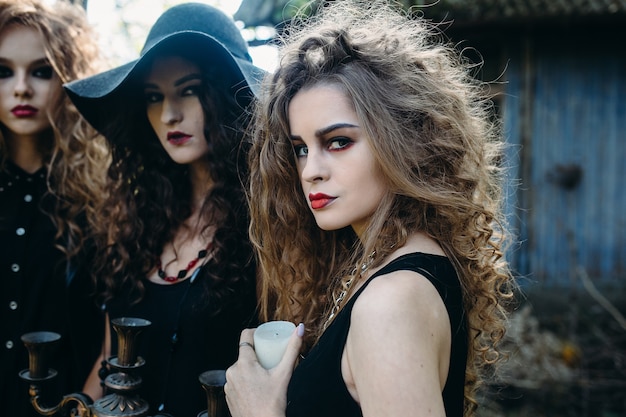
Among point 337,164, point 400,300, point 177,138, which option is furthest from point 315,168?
point 177,138

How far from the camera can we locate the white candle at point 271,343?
6.18ft

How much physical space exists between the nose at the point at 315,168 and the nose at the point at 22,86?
1.74 metres

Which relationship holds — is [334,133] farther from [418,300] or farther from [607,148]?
[607,148]

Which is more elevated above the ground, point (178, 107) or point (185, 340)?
point (178, 107)

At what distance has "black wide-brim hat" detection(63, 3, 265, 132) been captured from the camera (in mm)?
2434

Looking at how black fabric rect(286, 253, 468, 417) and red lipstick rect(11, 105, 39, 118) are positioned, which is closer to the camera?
black fabric rect(286, 253, 468, 417)

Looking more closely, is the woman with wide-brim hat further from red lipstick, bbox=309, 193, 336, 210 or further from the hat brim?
red lipstick, bbox=309, 193, 336, 210

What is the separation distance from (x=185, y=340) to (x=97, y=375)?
0.71 meters

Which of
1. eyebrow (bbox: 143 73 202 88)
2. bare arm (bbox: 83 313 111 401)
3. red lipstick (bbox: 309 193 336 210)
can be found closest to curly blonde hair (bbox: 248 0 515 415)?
red lipstick (bbox: 309 193 336 210)

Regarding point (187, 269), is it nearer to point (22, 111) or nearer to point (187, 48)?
point (187, 48)

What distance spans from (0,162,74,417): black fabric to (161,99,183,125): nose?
96 cm

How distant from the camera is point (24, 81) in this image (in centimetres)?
281

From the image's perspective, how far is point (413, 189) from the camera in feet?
5.65

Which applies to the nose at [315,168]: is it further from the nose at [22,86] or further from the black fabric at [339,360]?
the nose at [22,86]
